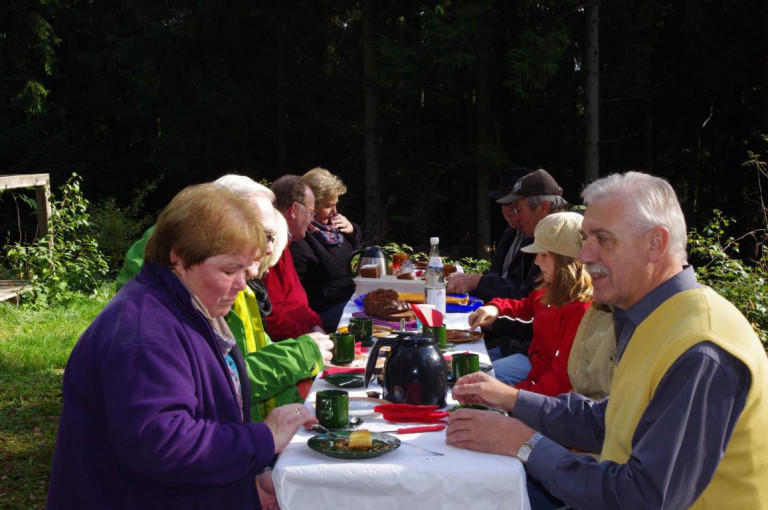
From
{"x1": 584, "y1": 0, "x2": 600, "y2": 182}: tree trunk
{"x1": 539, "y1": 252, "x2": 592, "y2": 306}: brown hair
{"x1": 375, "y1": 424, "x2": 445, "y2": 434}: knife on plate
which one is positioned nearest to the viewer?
{"x1": 375, "y1": 424, "x2": 445, "y2": 434}: knife on plate

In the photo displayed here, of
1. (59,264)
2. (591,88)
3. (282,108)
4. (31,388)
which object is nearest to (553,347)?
(31,388)

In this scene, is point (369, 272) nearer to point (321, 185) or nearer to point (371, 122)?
point (321, 185)

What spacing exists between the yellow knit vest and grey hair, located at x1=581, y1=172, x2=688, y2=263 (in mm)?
166

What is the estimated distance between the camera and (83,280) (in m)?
8.73

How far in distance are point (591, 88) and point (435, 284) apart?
8.07 m

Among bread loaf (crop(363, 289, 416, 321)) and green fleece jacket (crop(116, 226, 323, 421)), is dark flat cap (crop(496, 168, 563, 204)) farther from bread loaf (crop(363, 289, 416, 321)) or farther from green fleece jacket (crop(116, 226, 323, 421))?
green fleece jacket (crop(116, 226, 323, 421))

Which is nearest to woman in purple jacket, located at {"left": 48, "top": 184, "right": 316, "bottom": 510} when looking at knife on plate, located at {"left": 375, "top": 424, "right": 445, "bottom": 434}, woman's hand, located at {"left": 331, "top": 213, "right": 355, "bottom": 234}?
knife on plate, located at {"left": 375, "top": 424, "right": 445, "bottom": 434}

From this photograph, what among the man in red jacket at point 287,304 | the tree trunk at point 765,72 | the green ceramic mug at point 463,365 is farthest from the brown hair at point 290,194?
the tree trunk at point 765,72

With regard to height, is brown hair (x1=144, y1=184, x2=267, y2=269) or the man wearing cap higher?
brown hair (x1=144, y1=184, x2=267, y2=269)

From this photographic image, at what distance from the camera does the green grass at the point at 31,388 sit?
14.6ft

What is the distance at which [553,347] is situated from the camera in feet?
10.9

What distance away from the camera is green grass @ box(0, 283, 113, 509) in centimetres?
444

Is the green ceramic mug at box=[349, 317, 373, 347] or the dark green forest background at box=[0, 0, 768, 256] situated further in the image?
the dark green forest background at box=[0, 0, 768, 256]

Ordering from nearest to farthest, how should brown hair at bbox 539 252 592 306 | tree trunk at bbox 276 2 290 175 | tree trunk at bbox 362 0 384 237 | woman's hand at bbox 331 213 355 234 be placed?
brown hair at bbox 539 252 592 306 < woman's hand at bbox 331 213 355 234 < tree trunk at bbox 362 0 384 237 < tree trunk at bbox 276 2 290 175
